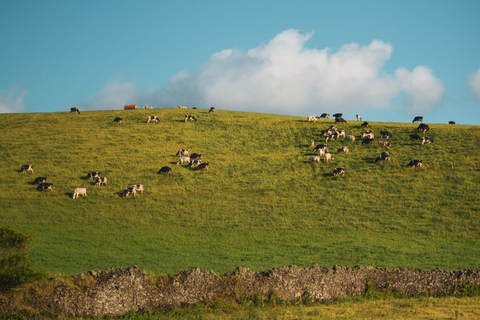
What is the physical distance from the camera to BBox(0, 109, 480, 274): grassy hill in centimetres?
3331

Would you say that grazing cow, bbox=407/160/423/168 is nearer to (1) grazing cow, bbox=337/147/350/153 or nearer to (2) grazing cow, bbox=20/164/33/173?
(1) grazing cow, bbox=337/147/350/153

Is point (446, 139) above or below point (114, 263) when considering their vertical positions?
above

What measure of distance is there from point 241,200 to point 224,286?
26162 millimetres

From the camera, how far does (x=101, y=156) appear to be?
55.9 meters

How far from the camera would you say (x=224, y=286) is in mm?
18906

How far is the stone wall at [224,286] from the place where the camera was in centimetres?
1761

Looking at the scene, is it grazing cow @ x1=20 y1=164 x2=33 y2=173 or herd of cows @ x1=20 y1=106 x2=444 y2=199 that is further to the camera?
grazing cow @ x1=20 y1=164 x2=33 y2=173

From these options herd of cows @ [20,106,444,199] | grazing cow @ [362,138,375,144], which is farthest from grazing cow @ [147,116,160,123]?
grazing cow @ [362,138,375,144]

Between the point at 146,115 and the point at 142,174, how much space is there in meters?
27.2

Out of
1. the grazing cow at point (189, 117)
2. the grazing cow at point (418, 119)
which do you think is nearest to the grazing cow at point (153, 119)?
the grazing cow at point (189, 117)

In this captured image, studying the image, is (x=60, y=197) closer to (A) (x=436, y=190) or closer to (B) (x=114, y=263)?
(B) (x=114, y=263)

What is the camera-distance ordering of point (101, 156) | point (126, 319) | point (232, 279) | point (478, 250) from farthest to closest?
point (101, 156) < point (478, 250) < point (232, 279) < point (126, 319)

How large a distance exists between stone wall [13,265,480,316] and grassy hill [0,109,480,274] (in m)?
9.78

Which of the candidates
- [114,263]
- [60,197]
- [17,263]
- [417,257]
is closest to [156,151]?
[60,197]
